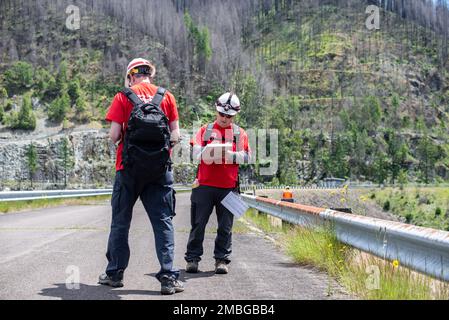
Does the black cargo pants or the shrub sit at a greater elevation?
the black cargo pants

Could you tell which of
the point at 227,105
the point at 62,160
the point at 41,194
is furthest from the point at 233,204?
the point at 62,160

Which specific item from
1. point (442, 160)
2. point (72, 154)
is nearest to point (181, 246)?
point (72, 154)

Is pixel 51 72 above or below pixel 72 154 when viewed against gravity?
above

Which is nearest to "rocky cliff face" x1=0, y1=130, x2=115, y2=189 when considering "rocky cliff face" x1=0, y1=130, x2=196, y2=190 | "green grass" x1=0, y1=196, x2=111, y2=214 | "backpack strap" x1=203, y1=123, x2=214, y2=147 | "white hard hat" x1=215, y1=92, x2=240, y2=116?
"rocky cliff face" x1=0, y1=130, x2=196, y2=190

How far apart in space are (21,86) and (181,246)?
170360 mm

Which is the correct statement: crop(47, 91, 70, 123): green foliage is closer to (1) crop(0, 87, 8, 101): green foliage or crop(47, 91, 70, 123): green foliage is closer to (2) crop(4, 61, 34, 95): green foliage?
(1) crop(0, 87, 8, 101): green foliage

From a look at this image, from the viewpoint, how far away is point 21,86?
169125 mm

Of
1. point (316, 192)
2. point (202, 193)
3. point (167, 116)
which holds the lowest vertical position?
point (316, 192)

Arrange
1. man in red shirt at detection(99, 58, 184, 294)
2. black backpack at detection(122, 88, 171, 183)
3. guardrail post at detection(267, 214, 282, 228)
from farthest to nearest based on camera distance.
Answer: guardrail post at detection(267, 214, 282, 228) < man in red shirt at detection(99, 58, 184, 294) < black backpack at detection(122, 88, 171, 183)

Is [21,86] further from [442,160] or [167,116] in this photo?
[167,116]

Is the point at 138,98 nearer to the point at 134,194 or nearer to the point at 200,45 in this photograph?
the point at 134,194

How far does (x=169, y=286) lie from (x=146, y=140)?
4.35 ft

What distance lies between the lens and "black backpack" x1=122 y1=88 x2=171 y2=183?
544 centimetres

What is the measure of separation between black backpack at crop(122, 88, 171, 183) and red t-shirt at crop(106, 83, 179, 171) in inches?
3.4
